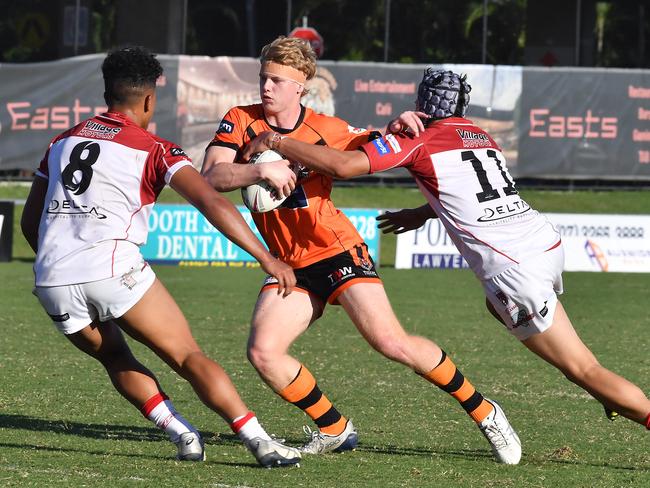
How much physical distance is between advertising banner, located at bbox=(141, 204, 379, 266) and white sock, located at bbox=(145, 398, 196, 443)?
12.9 m

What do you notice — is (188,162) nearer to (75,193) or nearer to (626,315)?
(75,193)

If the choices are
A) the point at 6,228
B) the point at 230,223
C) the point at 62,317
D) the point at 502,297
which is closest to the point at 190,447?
the point at 62,317

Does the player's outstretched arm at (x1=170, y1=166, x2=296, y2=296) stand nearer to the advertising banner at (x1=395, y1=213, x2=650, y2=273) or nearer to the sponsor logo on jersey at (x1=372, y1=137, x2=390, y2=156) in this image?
the sponsor logo on jersey at (x1=372, y1=137, x2=390, y2=156)

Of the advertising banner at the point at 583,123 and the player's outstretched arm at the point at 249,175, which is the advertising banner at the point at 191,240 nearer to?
the advertising banner at the point at 583,123

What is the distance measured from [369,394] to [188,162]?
343 cm

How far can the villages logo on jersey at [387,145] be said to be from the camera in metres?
5.98

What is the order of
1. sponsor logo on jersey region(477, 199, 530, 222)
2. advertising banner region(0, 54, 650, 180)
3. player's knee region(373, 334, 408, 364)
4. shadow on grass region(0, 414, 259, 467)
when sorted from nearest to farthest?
sponsor logo on jersey region(477, 199, 530, 222) → player's knee region(373, 334, 408, 364) → shadow on grass region(0, 414, 259, 467) → advertising banner region(0, 54, 650, 180)

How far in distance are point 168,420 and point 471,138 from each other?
2078 mm

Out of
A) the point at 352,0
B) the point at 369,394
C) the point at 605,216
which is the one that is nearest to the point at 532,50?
the point at 352,0

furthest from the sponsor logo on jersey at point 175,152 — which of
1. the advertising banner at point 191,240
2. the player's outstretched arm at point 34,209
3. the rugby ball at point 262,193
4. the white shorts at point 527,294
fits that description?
the advertising banner at point 191,240

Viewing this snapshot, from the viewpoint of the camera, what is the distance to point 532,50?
29.2 m

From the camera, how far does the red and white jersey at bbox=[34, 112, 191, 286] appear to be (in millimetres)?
5609

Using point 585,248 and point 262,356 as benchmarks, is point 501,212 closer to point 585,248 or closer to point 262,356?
point 262,356

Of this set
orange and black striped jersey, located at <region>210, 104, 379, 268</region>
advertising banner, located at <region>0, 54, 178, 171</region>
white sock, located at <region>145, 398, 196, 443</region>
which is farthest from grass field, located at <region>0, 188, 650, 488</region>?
advertising banner, located at <region>0, 54, 178, 171</region>
